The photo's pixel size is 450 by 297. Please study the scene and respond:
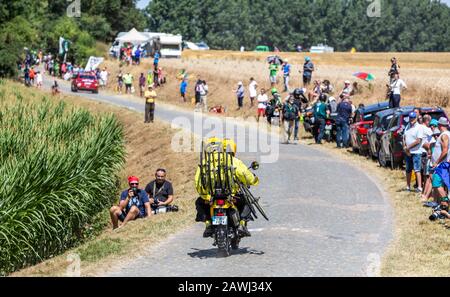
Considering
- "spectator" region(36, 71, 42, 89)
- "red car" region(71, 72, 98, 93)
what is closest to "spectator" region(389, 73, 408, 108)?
"red car" region(71, 72, 98, 93)

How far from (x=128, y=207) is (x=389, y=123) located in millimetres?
8927

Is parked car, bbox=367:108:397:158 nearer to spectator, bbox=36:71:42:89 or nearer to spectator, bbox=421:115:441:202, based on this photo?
spectator, bbox=421:115:441:202

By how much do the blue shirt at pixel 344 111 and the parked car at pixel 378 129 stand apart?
10.6 ft

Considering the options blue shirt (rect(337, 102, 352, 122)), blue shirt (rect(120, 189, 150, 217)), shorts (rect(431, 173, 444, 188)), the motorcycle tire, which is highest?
blue shirt (rect(337, 102, 352, 122))

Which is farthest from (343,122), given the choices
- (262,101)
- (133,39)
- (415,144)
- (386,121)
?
(133,39)

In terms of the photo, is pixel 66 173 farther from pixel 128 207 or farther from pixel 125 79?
pixel 125 79

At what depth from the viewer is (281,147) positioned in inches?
1243

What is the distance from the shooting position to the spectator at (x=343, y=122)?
31.0m

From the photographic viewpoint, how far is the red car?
62688mm

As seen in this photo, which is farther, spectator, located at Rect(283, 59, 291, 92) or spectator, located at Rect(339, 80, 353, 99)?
spectator, located at Rect(283, 59, 291, 92)

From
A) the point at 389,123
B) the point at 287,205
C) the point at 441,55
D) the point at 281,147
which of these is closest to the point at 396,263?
the point at 287,205

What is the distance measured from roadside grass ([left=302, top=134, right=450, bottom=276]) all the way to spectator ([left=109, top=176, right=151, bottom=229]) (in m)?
4.81

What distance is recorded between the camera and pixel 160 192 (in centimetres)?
1991
